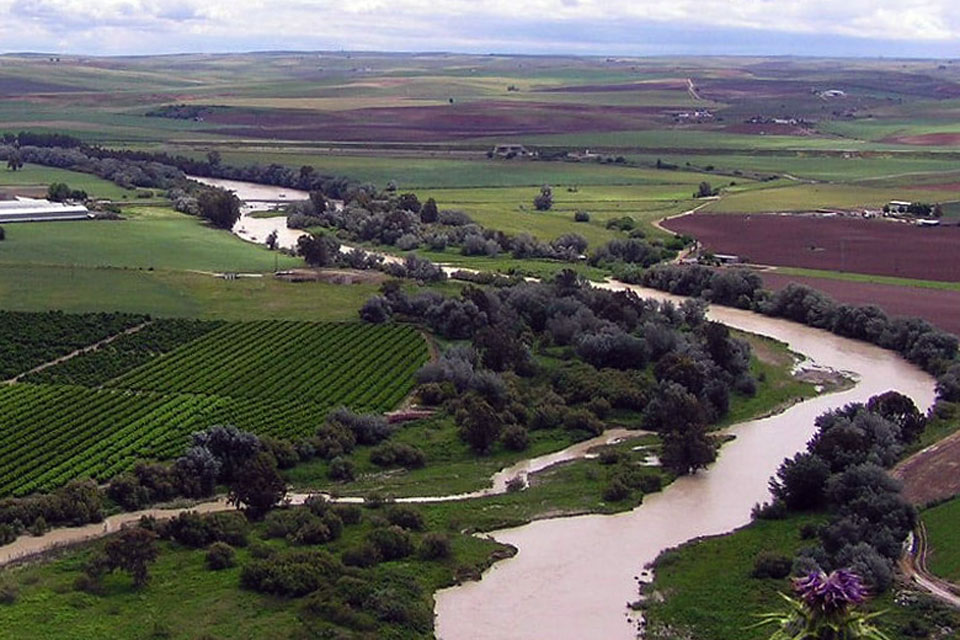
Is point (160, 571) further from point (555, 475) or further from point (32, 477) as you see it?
point (555, 475)

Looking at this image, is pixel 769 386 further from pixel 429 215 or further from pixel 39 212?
→ pixel 39 212

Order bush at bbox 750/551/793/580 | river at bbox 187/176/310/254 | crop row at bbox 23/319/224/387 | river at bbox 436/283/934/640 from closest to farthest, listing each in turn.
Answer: river at bbox 436/283/934/640 < bush at bbox 750/551/793/580 < crop row at bbox 23/319/224/387 < river at bbox 187/176/310/254

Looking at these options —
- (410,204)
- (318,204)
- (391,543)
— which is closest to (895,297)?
(410,204)

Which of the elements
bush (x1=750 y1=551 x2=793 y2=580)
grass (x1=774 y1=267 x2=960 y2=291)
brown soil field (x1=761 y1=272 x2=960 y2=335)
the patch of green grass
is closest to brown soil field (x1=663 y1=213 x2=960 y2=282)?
grass (x1=774 y1=267 x2=960 y2=291)

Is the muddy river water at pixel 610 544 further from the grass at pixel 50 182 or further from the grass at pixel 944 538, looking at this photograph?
the grass at pixel 50 182

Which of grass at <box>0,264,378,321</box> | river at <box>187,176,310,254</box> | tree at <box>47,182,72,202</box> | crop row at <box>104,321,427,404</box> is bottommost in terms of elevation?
river at <box>187,176,310,254</box>

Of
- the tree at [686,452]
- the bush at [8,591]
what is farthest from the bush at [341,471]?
the bush at [8,591]

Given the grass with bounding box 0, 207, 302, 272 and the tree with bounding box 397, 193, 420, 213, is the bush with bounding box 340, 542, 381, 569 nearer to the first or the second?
the grass with bounding box 0, 207, 302, 272
